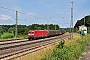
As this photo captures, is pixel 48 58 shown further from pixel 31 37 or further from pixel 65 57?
pixel 31 37

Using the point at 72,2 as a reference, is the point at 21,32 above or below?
below

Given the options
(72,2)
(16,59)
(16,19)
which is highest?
(72,2)

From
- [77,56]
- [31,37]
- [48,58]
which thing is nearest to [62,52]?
[48,58]

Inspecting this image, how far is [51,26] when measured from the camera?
137 metres

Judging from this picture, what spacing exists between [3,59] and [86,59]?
698 cm

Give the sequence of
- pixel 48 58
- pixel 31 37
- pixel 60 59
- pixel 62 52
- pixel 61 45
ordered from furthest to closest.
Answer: pixel 31 37 < pixel 61 45 < pixel 62 52 < pixel 60 59 < pixel 48 58

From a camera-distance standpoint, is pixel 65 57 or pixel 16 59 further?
pixel 16 59

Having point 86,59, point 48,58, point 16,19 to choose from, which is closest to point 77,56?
point 86,59

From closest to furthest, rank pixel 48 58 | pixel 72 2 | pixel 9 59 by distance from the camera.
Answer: pixel 48 58, pixel 9 59, pixel 72 2

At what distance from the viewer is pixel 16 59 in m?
17.5

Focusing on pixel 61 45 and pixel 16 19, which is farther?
pixel 16 19

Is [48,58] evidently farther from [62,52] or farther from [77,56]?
[77,56]

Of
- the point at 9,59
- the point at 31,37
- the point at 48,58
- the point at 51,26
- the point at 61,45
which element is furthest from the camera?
the point at 51,26

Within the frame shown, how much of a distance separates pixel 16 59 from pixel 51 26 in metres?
120
